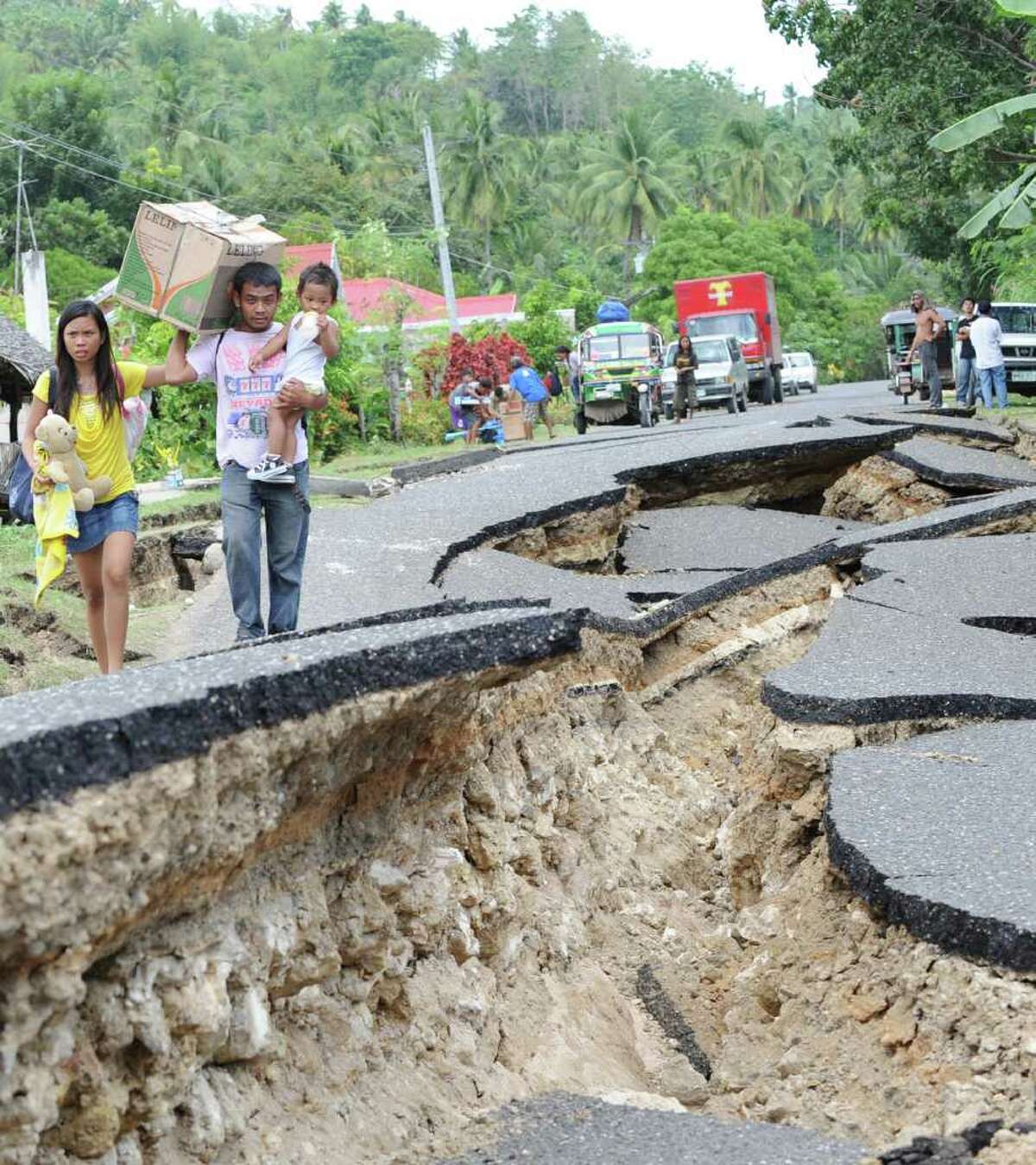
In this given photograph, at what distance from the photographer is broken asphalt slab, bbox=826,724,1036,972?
4.36m

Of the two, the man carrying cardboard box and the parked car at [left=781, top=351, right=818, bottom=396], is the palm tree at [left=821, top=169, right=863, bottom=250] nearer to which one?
the parked car at [left=781, top=351, right=818, bottom=396]

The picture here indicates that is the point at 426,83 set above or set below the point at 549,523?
above

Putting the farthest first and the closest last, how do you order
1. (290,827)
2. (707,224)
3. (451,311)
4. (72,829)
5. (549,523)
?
1. (707,224)
2. (451,311)
3. (549,523)
4. (290,827)
5. (72,829)

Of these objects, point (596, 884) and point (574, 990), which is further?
point (596, 884)

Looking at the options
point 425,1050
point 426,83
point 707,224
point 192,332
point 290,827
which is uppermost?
point 426,83

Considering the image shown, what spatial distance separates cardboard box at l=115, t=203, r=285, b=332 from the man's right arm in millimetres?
99

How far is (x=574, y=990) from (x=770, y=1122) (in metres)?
0.95

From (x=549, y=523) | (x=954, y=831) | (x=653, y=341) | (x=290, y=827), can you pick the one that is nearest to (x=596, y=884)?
(x=954, y=831)

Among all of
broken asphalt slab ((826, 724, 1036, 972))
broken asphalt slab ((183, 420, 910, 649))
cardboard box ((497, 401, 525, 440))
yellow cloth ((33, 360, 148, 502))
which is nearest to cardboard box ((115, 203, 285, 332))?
yellow cloth ((33, 360, 148, 502))

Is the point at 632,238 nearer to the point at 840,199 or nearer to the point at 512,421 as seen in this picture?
the point at 840,199

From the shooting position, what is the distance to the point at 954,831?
510 cm

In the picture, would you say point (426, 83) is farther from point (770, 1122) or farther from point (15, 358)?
point (770, 1122)

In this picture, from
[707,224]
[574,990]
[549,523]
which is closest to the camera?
[574,990]

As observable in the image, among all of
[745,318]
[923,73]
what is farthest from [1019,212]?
[745,318]
